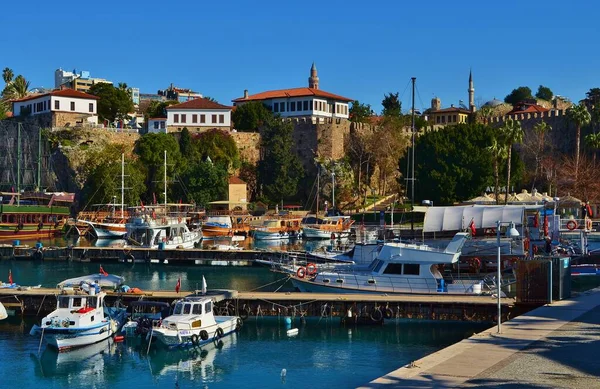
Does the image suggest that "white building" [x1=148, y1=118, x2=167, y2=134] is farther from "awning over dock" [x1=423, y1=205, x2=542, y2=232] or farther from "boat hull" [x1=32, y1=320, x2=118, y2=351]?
"boat hull" [x1=32, y1=320, x2=118, y2=351]

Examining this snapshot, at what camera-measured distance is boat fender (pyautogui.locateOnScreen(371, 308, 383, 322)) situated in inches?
1449

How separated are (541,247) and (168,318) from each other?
76.2 ft

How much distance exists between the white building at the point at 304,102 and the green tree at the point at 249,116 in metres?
3.72

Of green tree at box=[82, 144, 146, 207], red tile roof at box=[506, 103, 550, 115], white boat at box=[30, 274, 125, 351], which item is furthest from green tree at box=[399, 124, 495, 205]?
white boat at box=[30, 274, 125, 351]

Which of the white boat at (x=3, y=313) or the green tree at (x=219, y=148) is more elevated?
the green tree at (x=219, y=148)

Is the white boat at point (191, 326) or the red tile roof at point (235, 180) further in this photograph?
the red tile roof at point (235, 180)

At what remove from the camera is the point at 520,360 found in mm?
24500

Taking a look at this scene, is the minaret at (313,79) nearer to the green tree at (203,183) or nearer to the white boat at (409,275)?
the green tree at (203,183)

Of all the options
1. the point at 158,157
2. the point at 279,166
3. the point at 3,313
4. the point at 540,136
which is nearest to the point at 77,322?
the point at 3,313

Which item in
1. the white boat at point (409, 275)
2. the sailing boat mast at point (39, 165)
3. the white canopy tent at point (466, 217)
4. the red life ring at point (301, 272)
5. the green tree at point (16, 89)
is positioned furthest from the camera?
the green tree at point (16, 89)

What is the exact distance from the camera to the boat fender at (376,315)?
121 ft

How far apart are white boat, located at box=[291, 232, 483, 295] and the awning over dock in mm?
6763

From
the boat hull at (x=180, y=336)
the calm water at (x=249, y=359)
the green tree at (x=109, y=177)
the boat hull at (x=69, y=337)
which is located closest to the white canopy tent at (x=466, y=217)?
the calm water at (x=249, y=359)

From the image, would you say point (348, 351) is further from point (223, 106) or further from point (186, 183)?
point (223, 106)
